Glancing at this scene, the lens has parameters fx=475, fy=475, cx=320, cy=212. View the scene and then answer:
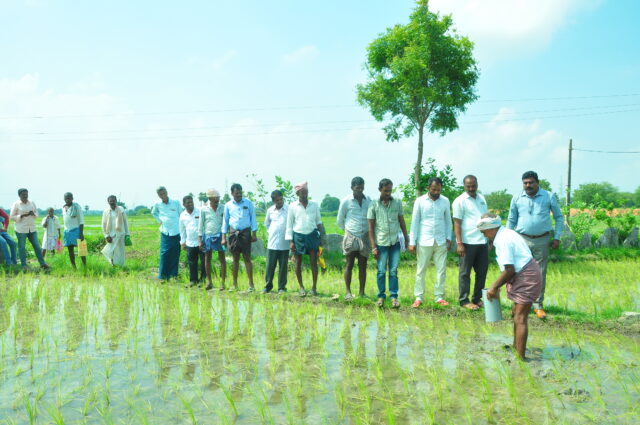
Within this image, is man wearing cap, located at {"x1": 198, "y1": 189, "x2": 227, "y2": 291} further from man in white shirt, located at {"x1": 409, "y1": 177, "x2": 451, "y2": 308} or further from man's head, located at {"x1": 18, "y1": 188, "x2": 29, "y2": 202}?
man's head, located at {"x1": 18, "y1": 188, "x2": 29, "y2": 202}

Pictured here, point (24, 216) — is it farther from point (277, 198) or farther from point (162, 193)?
point (277, 198)

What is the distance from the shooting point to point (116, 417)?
10.0ft

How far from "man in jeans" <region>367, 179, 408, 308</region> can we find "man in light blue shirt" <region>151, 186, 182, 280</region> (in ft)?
13.3

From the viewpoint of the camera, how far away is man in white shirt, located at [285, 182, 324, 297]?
23.1ft

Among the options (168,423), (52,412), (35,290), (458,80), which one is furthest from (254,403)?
(458,80)

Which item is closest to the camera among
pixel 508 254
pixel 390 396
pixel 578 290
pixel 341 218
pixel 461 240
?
pixel 390 396

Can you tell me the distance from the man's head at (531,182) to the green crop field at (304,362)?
59.6 inches

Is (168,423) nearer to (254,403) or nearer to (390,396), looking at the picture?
(254,403)

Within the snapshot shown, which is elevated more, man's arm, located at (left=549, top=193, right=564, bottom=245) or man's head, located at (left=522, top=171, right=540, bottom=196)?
man's head, located at (left=522, top=171, right=540, bottom=196)

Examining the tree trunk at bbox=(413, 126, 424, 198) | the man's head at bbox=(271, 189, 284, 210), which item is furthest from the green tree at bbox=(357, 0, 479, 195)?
the man's head at bbox=(271, 189, 284, 210)

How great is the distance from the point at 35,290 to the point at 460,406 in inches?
278

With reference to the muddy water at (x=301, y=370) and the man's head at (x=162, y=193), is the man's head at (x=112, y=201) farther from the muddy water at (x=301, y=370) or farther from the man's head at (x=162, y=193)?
the muddy water at (x=301, y=370)

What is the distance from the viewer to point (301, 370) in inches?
153

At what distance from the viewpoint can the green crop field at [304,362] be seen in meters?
3.09
